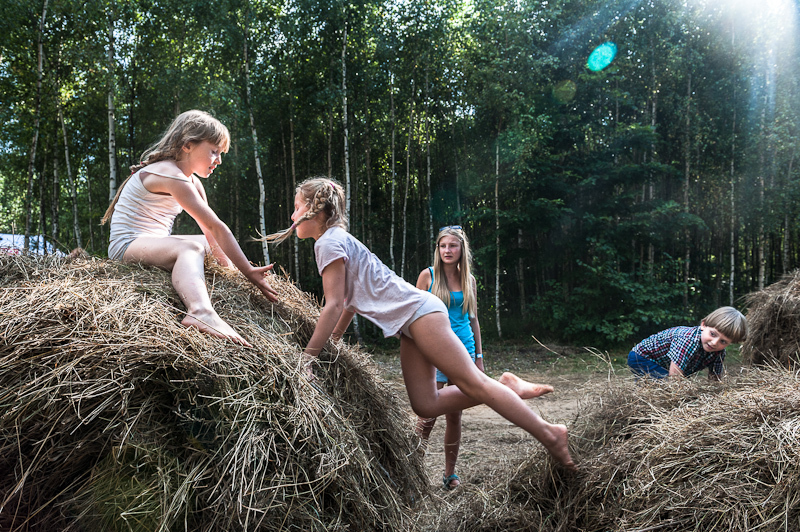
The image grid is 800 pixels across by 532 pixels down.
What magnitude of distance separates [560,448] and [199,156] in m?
2.77

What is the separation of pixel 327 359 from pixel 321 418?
2.66 feet

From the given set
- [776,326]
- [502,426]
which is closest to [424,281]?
[502,426]

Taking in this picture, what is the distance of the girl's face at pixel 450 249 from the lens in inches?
180

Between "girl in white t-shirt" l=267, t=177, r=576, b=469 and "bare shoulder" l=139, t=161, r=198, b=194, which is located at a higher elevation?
"bare shoulder" l=139, t=161, r=198, b=194

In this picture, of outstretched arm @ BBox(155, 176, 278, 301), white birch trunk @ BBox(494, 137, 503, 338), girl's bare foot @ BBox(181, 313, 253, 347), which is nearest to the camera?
girl's bare foot @ BBox(181, 313, 253, 347)

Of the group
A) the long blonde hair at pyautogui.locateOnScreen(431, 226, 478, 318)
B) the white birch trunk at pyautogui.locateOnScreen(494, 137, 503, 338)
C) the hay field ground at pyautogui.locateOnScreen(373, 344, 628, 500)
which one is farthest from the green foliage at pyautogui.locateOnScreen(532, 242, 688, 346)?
the long blonde hair at pyautogui.locateOnScreen(431, 226, 478, 318)

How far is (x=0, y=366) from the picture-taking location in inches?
76.5

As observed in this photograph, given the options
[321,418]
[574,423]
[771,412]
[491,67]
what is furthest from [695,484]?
[491,67]

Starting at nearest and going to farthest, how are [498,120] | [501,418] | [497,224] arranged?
[501,418], [497,224], [498,120]

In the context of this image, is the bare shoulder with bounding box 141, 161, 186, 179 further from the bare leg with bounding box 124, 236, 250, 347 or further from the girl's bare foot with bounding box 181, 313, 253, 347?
the girl's bare foot with bounding box 181, 313, 253, 347

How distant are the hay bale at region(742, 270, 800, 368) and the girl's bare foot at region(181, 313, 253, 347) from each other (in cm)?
545

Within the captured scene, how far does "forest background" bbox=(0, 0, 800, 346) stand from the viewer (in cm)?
1373

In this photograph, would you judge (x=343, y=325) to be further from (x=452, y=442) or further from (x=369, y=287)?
(x=452, y=442)

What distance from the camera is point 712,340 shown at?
12.7 ft
